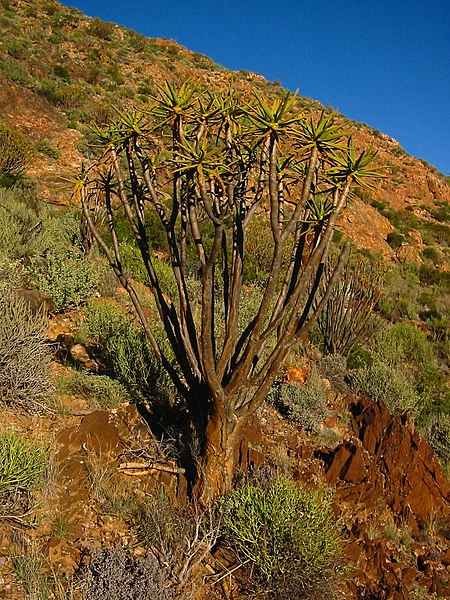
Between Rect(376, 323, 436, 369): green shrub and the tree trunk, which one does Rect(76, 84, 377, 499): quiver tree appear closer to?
the tree trunk

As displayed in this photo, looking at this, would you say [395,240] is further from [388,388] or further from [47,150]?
[388,388]

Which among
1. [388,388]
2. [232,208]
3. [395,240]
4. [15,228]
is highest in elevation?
[395,240]

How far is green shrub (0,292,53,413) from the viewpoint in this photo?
13.2 ft

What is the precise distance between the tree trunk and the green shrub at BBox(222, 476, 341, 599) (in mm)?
234

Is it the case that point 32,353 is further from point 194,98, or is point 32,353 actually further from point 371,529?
point 371,529

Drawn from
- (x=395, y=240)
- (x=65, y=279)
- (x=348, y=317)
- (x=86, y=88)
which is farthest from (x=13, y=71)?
(x=395, y=240)

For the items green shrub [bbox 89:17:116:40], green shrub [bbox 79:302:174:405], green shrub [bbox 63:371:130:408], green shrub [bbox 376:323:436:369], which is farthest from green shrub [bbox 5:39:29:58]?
green shrub [bbox 63:371:130:408]

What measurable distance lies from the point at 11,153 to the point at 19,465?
36.7ft

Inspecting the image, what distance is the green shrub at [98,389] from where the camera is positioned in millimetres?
4508

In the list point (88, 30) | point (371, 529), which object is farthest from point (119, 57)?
point (371, 529)

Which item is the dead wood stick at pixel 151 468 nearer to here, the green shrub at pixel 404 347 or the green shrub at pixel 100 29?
the green shrub at pixel 404 347

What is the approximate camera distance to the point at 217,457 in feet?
11.3

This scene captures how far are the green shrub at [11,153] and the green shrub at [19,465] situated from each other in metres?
10.7

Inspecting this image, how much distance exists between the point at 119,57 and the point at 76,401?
2941 centimetres
